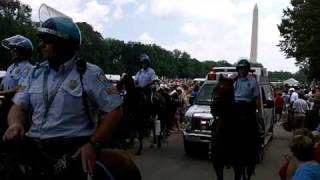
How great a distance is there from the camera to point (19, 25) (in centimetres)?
9275

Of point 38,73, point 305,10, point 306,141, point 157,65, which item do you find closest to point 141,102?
point 306,141

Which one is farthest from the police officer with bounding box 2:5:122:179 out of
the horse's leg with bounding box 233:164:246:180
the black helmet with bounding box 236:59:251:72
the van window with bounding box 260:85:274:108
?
the van window with bounding box 260:85:274:108

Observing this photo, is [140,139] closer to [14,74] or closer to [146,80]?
[146,80]

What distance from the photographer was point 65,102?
407 cm

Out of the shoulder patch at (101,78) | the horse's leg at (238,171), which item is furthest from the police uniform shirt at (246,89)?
the shoulder patch at (101,78)

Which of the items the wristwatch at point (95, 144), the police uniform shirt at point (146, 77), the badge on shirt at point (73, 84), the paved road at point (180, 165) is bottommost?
the paved road at point (180, 165)

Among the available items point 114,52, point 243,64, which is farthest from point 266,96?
point 114,52

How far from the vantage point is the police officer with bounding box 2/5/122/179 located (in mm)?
4066

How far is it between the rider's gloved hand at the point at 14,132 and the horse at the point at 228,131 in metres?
5.72

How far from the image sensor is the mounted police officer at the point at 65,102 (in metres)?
4.06

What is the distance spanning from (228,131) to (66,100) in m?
5.83

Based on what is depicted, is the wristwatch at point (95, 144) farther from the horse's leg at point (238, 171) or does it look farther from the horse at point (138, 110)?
the horse at point (138, 110)

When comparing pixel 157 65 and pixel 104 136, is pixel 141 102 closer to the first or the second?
pixel 104 136

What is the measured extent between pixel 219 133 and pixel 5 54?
2872 inches
